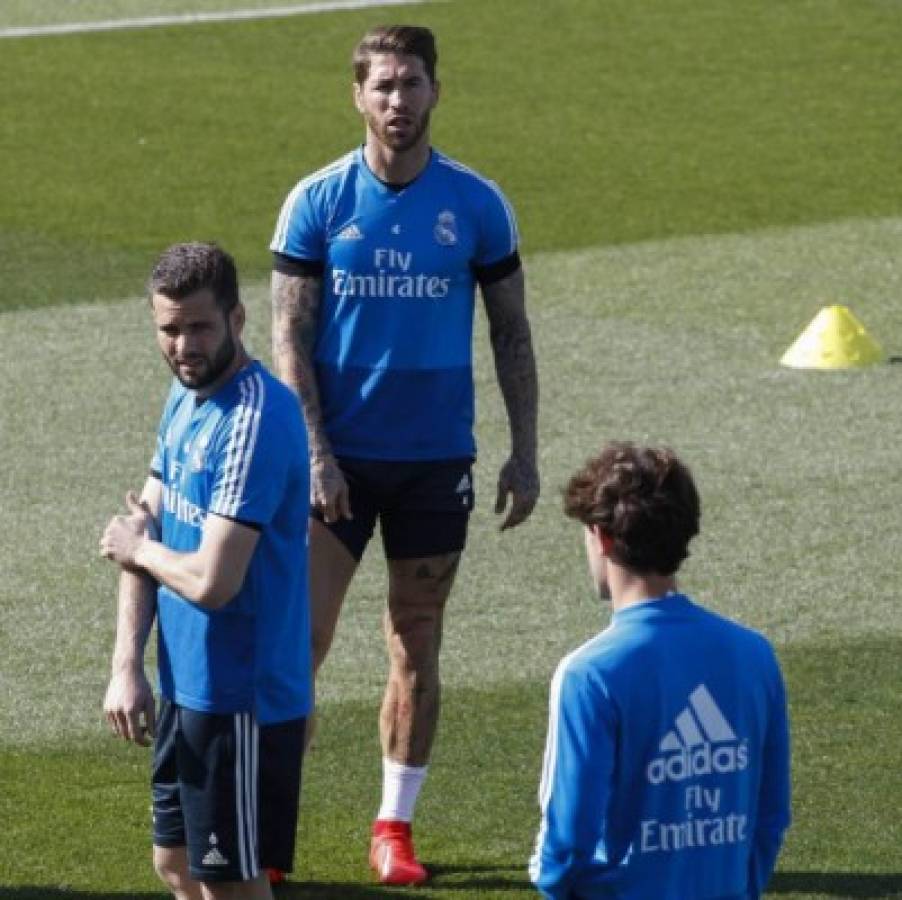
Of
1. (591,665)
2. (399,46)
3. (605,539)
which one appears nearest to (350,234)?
(399,46)

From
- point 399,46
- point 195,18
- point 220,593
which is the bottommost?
point 220,593

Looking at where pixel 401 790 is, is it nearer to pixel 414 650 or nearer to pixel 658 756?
pixel 414 650

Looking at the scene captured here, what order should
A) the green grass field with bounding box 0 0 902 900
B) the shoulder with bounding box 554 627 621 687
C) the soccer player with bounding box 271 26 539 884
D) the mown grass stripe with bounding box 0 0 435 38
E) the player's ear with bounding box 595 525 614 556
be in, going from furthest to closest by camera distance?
the mown grass stripe with bounding box 0 0 435 38, the green grass field with bounding box 0 0 902 900, the soccer player with bounding box 271 26 539 884, the player's ear with bounding box 595 525 614 556, the shoulder with bounding box 554 627 621 687

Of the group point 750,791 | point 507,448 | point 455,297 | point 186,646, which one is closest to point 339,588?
point 455,297

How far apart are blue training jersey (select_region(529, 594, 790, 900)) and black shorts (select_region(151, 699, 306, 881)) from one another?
130 cm

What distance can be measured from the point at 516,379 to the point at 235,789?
2.13 meters

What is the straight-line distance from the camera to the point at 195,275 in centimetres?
599


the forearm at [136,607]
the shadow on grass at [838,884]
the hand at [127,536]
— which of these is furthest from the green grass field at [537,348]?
the hand at [127,536]

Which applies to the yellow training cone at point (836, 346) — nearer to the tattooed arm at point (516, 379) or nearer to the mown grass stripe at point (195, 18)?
the tattooed arm at point (516, 379)

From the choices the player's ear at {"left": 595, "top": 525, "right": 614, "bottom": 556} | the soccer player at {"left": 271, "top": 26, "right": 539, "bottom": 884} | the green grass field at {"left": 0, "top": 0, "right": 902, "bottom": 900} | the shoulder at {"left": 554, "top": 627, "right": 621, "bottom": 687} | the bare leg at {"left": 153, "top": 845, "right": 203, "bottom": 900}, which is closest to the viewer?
the shoulder at {"left": 554, "top": 627, "right": 621, "bottom": 687}

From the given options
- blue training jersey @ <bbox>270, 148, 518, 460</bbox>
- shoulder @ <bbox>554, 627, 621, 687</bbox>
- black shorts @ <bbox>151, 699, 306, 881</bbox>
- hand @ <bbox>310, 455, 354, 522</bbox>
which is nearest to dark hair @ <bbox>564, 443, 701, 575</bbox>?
shoulder @ <bbox>554, 627, 621, 687</bbox>

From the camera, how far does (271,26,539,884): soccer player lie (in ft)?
25.3

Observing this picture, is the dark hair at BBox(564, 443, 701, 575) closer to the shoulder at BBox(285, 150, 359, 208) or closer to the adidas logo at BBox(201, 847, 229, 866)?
the adidas logo at BBox(201, 847, 229, 866)

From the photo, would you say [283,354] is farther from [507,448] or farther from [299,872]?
[507,448]
